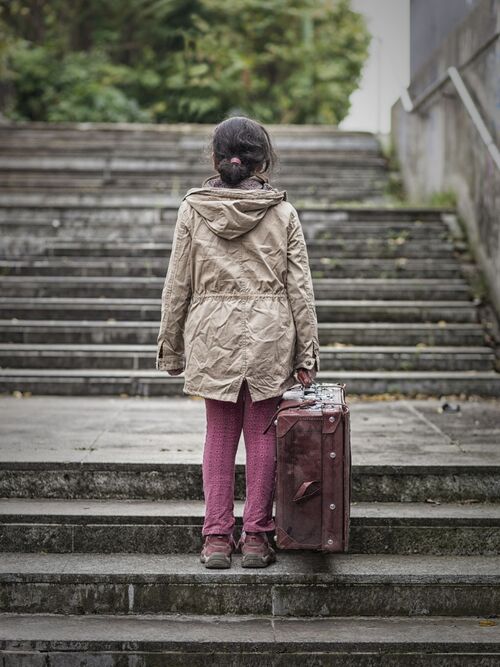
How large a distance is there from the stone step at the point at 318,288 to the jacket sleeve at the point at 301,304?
4.83 metres

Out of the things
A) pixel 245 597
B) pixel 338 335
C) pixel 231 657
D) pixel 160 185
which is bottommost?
pixel 231 657

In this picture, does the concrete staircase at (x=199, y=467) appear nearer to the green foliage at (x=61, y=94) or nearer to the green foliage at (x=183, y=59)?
the green foliage at (x=61, y=94)

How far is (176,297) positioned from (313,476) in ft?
3.07

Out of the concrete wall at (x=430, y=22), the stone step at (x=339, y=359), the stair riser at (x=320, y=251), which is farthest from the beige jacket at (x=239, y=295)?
the concrete wall at (x=430, y=22)

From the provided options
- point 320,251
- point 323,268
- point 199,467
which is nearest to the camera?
point 199,467

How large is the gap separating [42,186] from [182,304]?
30.7 ft

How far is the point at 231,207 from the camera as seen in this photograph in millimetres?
3754

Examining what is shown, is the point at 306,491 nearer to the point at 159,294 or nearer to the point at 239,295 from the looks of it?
the point at 239,295

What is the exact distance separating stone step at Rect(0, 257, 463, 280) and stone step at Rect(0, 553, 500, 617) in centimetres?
532

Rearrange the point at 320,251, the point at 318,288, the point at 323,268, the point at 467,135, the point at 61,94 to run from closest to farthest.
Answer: the point at 318,288
the point at 323,268
the point at 320,251
the point at 467,135
the point at 61,94

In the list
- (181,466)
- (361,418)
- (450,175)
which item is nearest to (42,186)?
(450,175)

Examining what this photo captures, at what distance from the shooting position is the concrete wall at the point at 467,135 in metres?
8.51

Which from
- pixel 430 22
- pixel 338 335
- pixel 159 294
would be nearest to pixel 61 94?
pixel 430 22

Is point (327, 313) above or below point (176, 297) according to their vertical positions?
below
